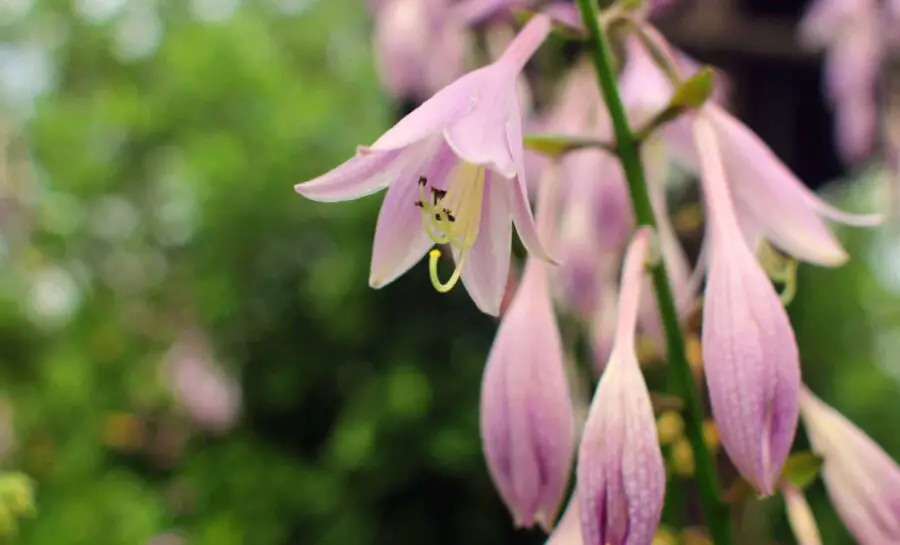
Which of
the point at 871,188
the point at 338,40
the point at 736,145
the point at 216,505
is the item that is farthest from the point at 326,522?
the point at 338,40

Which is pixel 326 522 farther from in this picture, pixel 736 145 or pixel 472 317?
pixel 736 145

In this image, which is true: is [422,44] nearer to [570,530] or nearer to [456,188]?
[456,188]

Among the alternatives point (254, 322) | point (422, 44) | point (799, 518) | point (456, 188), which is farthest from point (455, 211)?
point (254, 322)

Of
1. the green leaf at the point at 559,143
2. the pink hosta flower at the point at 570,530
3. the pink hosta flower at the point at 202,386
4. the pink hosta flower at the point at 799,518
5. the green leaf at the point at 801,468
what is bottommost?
the pink hosta flower at the point at 202,386

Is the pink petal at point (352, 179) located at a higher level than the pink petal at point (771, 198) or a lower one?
higher

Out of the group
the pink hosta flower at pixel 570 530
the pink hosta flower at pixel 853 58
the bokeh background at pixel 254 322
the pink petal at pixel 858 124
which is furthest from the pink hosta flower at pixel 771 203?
the bokeh background at pixel 254 322

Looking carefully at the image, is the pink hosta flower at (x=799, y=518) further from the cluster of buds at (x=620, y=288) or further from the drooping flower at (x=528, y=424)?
the drooping flower at (x=528, y=424)

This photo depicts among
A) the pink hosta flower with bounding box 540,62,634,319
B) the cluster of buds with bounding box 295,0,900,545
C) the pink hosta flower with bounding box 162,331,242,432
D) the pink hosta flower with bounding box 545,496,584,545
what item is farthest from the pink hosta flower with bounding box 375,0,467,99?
the pink hosta flower with bounding box 162,331,242,432
